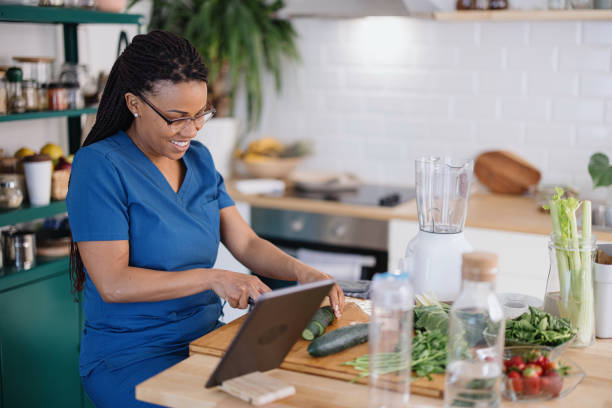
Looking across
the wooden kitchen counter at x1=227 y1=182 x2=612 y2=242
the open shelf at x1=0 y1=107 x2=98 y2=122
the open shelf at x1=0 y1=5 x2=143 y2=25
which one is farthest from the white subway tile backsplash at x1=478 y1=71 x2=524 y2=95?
the open shelf at x1=0 y1=107 x2=98 y2=122

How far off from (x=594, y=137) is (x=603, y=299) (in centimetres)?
200

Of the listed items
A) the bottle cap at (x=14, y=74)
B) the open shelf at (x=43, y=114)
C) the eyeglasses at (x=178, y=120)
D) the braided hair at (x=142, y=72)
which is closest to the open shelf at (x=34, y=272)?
the open shelf at (x=43, y=114)

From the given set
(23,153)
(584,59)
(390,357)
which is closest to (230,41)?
(23,153)

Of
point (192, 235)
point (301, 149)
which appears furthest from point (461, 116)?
point (192, 235)

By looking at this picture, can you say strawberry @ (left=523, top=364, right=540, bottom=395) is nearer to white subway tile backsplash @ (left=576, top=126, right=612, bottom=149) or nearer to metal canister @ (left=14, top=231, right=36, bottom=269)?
metal canister @ (left=14, top=231, right=36, bottom=269)

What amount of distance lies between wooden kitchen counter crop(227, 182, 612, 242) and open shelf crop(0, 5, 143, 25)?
1.09 meters

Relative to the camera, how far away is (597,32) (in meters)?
3.54

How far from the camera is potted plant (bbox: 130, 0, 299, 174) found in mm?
3906

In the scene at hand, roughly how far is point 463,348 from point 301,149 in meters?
2.84

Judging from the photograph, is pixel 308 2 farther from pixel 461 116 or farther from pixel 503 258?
pixel 503 258

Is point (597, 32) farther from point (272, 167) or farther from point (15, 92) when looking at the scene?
point (15, 92)

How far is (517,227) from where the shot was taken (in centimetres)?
318

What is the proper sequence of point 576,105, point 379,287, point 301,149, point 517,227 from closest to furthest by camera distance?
point 379,287 < point 517,227 < point 576,105 < point 301,149

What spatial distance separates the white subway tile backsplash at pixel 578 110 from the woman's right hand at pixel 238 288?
238 centimetres
